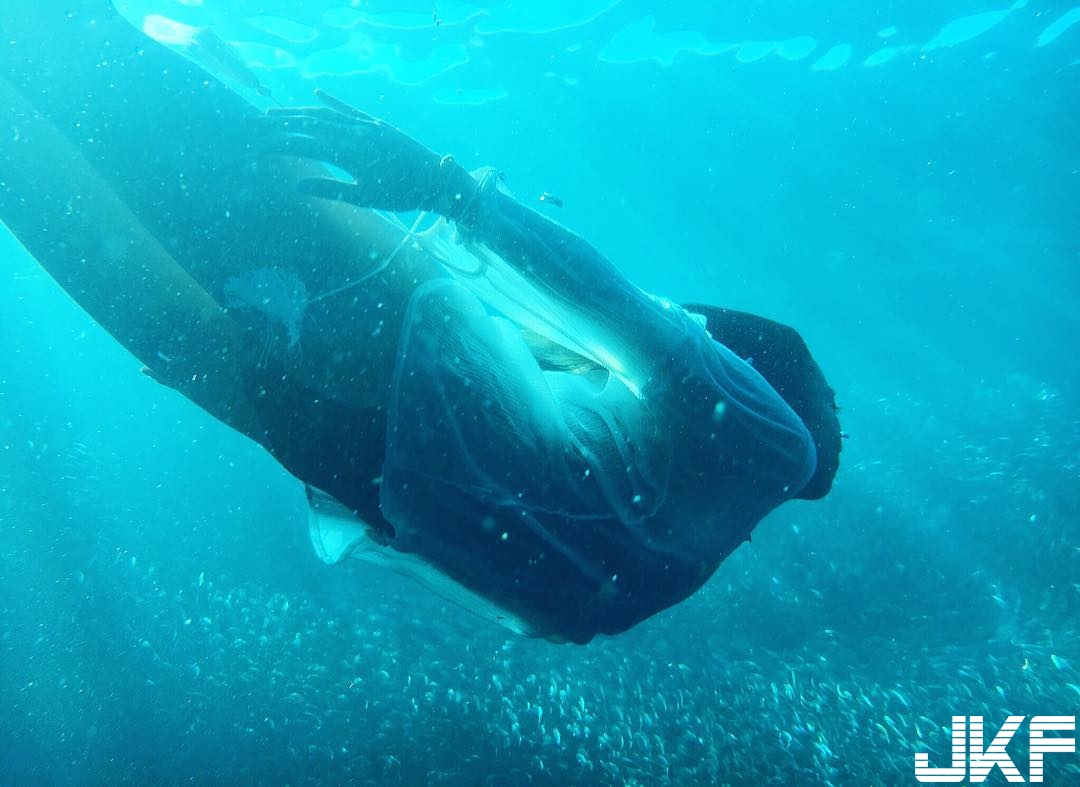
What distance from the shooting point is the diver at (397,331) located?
170 cm

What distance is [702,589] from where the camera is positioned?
45.2 feet

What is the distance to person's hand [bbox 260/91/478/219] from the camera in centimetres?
173

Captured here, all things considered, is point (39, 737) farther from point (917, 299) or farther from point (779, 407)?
point (917, 299)

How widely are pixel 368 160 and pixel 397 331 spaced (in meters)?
→ 0.56

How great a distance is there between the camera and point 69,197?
5.64 ft

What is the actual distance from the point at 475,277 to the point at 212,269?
95cm

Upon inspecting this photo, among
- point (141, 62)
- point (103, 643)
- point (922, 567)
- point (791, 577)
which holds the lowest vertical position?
point (103, 643)

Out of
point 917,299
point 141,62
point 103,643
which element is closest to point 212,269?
point 141,62
